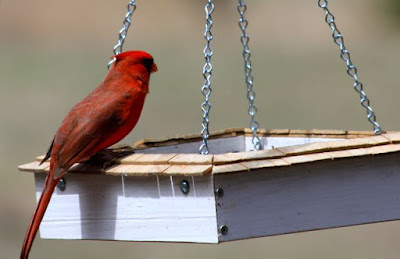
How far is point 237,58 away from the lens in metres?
14.3

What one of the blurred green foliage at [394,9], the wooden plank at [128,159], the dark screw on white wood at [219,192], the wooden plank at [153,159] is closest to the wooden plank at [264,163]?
the dark screw on white wood at [219,192]

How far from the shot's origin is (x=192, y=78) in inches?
526

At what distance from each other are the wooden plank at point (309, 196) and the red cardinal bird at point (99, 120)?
0.48m

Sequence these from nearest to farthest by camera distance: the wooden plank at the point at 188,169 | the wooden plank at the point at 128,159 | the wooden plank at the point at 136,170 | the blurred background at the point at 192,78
Answer: the wooden plank at the point at 188,169, the wooden plank at the point at 136,170, the wooden plank at the point at 128,159, the blurred background at the point at 192,78

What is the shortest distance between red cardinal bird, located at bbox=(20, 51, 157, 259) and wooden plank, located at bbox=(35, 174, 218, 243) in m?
0.11

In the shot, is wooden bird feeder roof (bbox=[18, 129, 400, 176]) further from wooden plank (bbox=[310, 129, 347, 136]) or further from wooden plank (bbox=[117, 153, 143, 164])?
wooden plank (bbox=[310, 129, 347, 136])

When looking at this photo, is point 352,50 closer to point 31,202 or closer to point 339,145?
point 31,202

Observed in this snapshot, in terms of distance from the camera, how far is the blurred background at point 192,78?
8.97 m

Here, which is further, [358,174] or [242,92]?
[242,92]

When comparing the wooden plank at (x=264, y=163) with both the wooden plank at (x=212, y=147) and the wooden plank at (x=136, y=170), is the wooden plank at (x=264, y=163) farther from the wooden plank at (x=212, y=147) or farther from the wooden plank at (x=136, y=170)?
the wooden plank at (x=212, y=147)

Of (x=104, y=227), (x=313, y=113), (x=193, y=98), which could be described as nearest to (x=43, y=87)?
(x=193, y=98)

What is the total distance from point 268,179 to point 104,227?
54 cm

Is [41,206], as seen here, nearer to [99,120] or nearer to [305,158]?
[99,120]

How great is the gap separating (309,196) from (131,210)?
534 millimetres
